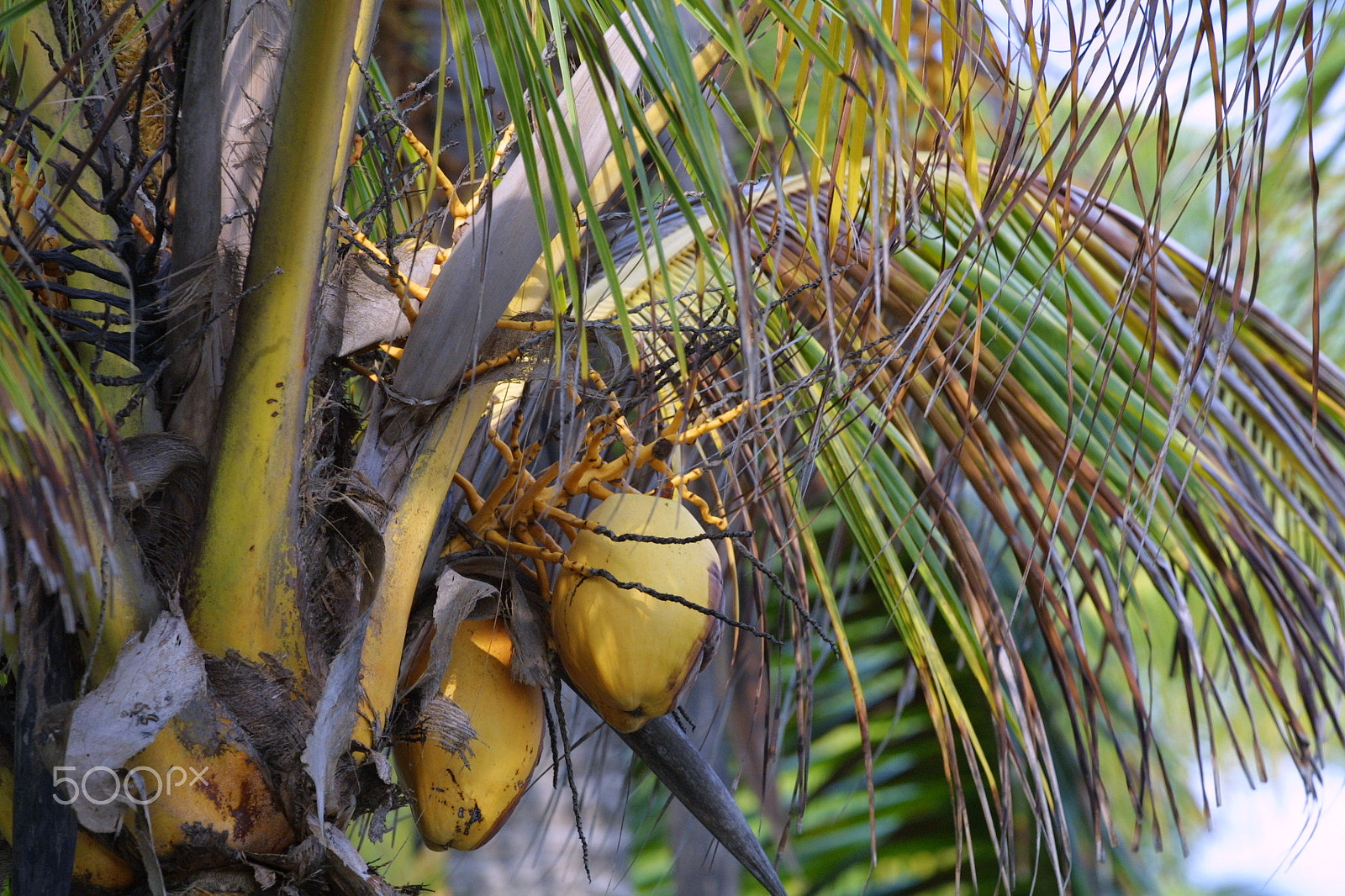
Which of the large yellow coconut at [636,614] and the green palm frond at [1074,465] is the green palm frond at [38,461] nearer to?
the large yellow coconut at [636,614]

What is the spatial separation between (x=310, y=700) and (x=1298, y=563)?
104 cm

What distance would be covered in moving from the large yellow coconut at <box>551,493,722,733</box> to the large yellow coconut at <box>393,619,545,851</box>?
7 centimetres

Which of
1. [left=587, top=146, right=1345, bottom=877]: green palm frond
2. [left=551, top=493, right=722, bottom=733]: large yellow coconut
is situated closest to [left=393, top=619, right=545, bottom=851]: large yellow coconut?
[left=551, top=493, right=722, bottom=733]: large yellow coconut

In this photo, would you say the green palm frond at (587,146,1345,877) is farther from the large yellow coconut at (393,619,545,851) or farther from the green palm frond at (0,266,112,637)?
the green palm frond at (0,266,112,637)

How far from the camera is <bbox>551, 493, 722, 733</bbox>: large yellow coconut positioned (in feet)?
3.19

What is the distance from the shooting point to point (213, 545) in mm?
865

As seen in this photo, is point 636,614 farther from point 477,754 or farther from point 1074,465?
point 1074,465

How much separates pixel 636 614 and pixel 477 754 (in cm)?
20

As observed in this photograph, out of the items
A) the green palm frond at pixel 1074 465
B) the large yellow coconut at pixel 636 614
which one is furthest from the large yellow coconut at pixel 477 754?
the green palm frond at pixel 1074 465

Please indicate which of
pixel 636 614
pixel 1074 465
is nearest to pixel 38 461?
pixel 636 614

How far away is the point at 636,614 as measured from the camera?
971 mm

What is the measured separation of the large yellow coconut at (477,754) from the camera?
3.33 feet

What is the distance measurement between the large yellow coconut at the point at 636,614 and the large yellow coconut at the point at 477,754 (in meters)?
0.07

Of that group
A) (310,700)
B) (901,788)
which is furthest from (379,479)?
(901,788)
